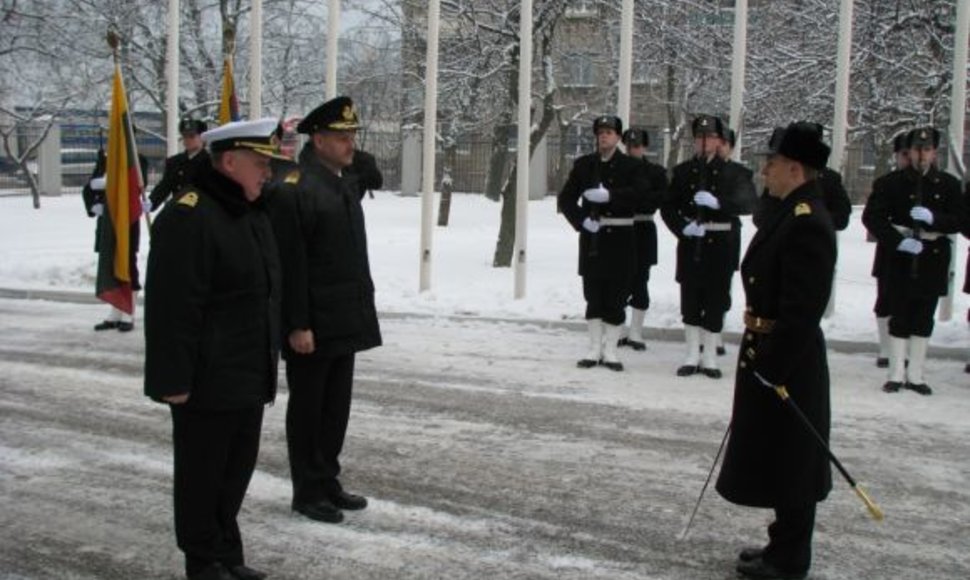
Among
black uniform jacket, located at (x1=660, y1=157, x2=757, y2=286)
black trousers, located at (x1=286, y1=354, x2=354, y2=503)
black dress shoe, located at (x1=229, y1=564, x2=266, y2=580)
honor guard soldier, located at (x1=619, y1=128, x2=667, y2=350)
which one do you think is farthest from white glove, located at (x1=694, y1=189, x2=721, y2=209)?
black dress shoe, located at (x1=229, y1=564, x2=266, y2=580)

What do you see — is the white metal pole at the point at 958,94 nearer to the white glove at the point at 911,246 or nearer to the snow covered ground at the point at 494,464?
the snow covered ground at the point at 494,464

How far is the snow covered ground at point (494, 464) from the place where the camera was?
17.8ft

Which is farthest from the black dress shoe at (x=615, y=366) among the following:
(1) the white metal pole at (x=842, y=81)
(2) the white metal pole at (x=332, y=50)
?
(2) the white metal pole at (x=332, y=50)

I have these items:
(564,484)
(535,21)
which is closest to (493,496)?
(564,484)

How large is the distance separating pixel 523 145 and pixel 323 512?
29.2 ft

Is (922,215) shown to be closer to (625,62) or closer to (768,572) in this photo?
(625,62)

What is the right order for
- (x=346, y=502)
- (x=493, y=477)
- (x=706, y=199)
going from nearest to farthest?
(x=346, y=502) < (x=493, y=477) < (x=706, y=199)

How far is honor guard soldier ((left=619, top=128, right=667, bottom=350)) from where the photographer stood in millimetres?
10922

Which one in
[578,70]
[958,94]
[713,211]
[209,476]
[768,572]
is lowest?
[768,572]

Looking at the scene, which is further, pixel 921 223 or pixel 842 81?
pixel 842 81

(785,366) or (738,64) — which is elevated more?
(738,64)

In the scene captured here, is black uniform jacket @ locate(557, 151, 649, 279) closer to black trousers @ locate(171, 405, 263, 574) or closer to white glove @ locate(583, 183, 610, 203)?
white glove @ locate(583, 183, 610, 203)

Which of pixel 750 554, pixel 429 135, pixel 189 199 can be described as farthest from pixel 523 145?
pixel 189 199

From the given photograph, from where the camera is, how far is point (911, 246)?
953cm
